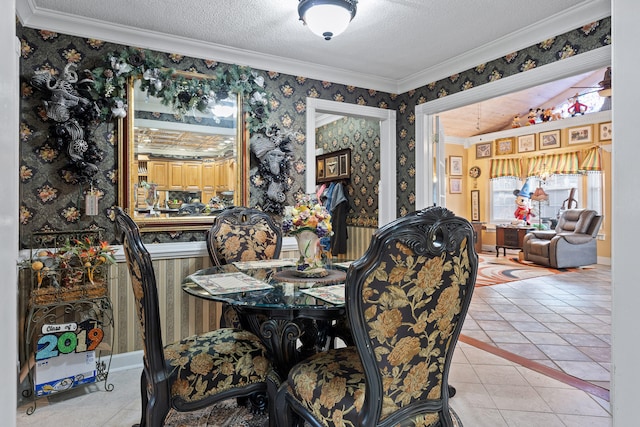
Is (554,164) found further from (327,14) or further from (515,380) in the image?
(327,14)

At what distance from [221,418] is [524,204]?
8433mm

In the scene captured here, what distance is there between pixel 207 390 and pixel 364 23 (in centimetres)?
255

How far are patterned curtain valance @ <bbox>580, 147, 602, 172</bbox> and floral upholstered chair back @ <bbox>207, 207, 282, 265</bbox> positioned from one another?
7176 mm

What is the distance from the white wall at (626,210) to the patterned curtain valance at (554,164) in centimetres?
881

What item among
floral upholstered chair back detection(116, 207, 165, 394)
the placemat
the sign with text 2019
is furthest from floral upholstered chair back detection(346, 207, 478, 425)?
the sign with text 2019

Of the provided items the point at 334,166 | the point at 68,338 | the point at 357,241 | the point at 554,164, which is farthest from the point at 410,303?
the point at 554,164

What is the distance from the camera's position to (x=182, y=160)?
3.03 meters

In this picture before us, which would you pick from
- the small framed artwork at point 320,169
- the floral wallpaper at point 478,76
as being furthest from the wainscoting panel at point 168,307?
the small framed artwork at point 320,169

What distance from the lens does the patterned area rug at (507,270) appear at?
5895mm

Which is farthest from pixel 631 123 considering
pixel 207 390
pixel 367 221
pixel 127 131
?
pixel 367 221

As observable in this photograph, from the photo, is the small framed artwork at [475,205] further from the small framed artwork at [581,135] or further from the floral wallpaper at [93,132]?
the floral wallpaper at [93,132]

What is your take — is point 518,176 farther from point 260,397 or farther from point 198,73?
point 260,397

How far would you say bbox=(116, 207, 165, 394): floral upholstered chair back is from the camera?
140 centimetres

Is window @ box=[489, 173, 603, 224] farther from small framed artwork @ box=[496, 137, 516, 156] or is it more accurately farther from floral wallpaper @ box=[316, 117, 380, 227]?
floral wallpaper @ box=[316, 117, 380, 227]
